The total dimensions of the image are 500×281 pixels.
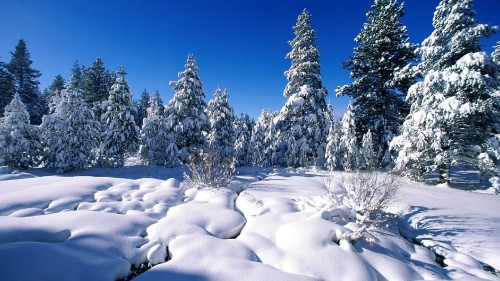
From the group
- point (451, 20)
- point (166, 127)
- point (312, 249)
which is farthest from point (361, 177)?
point (166, 127)

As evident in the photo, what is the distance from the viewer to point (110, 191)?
19.2 ft

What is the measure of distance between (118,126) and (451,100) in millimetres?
22289

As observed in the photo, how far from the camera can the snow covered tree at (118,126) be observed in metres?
17.7

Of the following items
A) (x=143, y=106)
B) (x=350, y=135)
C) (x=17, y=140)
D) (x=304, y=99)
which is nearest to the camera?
(x=17, y=140)

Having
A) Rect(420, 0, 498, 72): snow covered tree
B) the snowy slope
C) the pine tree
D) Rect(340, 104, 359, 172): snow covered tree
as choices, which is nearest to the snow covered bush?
the snowy slope

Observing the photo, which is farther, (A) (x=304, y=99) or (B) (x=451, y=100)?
(A) (x=304, y=99)

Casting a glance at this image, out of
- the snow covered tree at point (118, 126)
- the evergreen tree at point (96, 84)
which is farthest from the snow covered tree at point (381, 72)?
the evergreen tree at point (96, 84)

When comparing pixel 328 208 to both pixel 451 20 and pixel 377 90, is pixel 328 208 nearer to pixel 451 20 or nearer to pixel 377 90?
pixel 451 20

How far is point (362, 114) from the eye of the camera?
15898mm

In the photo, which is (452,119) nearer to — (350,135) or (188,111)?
(350,135)

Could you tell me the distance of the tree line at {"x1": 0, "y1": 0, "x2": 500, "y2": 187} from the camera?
9.95 metres

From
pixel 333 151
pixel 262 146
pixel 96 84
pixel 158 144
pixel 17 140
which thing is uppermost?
pixel 96 84

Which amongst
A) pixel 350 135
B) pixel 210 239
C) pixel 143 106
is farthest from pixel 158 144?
pixel 143 106

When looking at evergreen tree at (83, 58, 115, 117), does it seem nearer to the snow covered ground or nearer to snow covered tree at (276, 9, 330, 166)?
snow covered tree at (276, 9, 330, 166)
